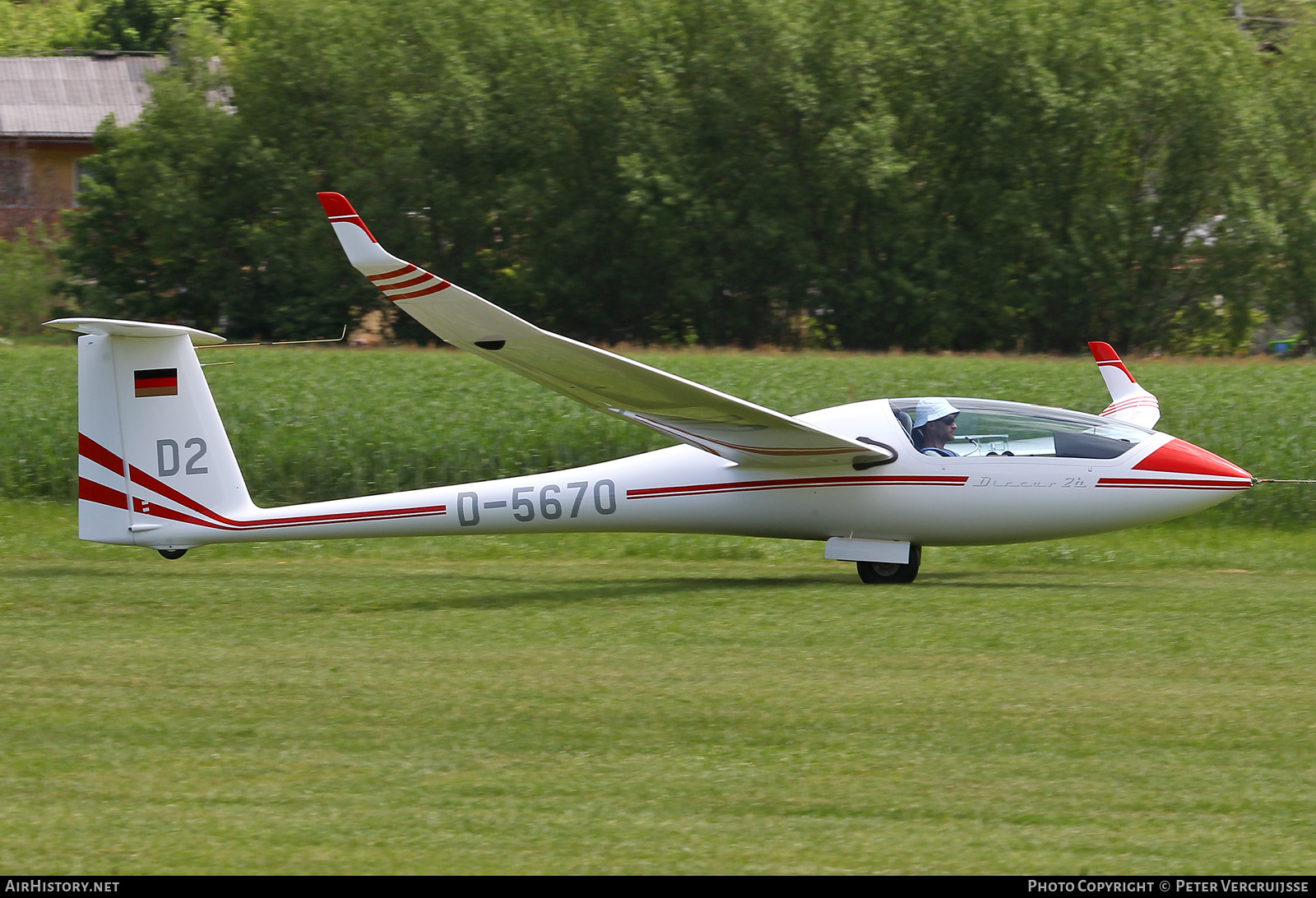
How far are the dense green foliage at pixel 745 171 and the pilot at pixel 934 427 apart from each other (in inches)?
1329

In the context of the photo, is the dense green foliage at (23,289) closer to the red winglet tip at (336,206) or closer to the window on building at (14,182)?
the window on building at (14,182)

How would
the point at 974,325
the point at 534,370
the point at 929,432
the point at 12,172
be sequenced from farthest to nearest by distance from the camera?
1. the point at 12,172
2. the point at 974,325
3. the point at 929,432
4. the point at 534,370

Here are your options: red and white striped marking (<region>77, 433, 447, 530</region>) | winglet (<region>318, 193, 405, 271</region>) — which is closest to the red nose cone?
red and white striped marking (<region>77, 433, 447, 530</region>)

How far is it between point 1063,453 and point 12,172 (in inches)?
2246

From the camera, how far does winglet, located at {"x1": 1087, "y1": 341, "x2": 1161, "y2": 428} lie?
1255cm

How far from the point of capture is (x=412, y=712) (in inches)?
276

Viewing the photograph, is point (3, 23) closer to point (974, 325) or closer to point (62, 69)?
point (62, 69)

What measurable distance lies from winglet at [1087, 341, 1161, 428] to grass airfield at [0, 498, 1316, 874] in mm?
1687

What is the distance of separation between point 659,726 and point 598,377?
392cm

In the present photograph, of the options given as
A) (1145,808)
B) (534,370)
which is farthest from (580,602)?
(1145,808)

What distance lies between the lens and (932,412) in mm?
11023

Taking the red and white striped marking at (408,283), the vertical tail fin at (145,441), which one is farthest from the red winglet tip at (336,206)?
the vertical tail fin at (145,441)

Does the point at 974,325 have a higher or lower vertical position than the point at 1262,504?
higher

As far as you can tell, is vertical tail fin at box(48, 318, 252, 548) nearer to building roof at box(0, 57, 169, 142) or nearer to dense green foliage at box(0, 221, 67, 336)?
dense green foliage at box(0, 221, 67, 336)
